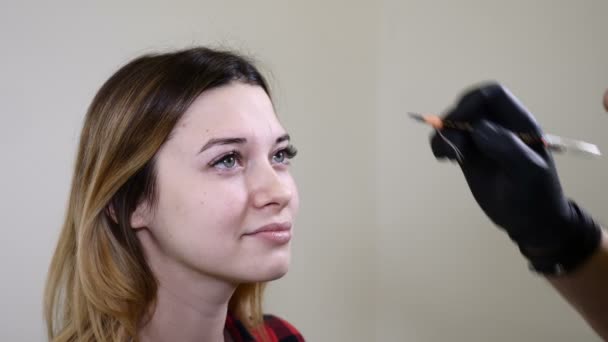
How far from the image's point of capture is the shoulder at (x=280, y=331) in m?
1.30

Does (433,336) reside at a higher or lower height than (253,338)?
lower

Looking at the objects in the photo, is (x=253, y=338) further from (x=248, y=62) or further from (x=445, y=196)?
(x=445, y=196)

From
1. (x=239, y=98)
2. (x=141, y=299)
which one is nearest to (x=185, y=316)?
(x=141, y=299)

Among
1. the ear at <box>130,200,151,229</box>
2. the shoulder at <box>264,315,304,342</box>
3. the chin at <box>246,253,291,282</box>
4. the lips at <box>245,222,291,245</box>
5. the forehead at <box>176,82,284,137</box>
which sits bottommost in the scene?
the shoulder at <box>264,315,304,342</box>

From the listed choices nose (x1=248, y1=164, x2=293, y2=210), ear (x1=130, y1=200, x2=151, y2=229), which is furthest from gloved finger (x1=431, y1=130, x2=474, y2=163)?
ear (x1=130, y1=200, x2=151, y2=229)

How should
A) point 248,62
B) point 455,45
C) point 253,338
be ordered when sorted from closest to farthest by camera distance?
point 248,62
point 253,338
point 455,45

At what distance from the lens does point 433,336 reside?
1.77 meters

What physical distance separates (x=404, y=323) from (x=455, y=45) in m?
0.87

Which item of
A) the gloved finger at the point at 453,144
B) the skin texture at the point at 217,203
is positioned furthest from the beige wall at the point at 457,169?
the skin texture at the point at 217,203

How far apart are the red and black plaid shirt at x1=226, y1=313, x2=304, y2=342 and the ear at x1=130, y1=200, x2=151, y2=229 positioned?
0.33 m

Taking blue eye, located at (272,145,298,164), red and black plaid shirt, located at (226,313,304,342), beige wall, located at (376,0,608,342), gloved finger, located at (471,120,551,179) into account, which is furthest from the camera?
beige wall, located at (376,0,608,342)

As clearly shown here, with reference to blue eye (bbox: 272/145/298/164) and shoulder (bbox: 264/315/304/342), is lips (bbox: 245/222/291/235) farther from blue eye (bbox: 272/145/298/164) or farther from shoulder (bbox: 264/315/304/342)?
shoulder (bbox: 264/315/304/342)

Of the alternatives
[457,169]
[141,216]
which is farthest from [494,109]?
[457,169]

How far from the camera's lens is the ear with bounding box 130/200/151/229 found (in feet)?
3.29
